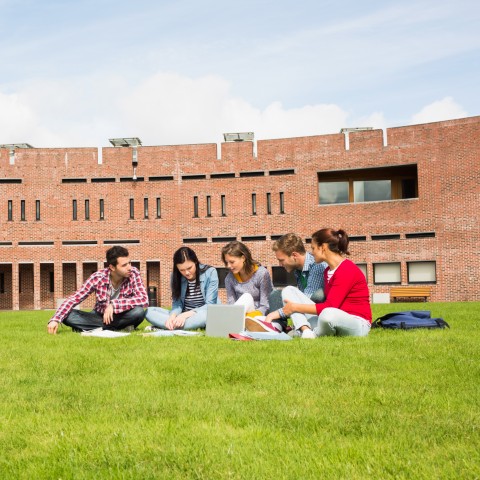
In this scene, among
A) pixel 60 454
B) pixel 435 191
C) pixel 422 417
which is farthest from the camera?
pixel 435 191

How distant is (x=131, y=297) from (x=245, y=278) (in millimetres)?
1843

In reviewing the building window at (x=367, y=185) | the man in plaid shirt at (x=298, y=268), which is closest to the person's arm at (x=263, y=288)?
the man in plaid shirt at (x=298, y=268)

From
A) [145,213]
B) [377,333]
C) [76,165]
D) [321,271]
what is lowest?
[377,333]

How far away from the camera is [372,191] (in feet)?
112

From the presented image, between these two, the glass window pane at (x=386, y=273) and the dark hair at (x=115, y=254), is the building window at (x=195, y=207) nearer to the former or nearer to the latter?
the glass window pane at (x=386, y=273)

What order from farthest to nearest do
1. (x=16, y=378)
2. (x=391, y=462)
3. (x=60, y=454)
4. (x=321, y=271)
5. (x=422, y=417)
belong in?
(x=321, y=271)
(x=16, y=378)
(x=422, y=417)
(x=60, y=454)
(x=391, y=462)

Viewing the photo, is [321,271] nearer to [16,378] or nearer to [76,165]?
[16,378]

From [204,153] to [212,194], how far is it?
233 cm

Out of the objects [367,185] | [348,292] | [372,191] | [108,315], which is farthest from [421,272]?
[348,292]

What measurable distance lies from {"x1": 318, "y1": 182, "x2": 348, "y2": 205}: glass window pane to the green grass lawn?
2793 centimetres

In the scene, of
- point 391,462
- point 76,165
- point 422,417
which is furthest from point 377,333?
point 76,165

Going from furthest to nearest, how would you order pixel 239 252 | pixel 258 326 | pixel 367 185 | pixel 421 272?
pixel 367 185, pixel 421 272, pixel 239 252, pixel 258 326

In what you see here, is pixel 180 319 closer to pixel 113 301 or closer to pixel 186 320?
pixel 186 320

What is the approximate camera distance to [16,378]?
5.41 m
